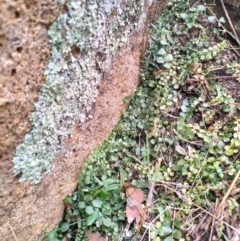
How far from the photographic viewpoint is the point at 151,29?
5.47ft

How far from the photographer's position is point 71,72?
4.08 ft

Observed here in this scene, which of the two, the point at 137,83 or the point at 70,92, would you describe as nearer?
the point at 70,92

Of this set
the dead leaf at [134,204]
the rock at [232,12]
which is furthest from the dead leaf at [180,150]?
the rock at [232,12]

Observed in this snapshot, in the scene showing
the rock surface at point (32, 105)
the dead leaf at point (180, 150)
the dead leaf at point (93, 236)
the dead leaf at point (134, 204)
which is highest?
the rock surface at point (32, 105)

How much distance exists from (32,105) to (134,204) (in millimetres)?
530

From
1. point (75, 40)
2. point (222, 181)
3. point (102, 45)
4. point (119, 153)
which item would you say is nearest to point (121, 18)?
point (102, 45)

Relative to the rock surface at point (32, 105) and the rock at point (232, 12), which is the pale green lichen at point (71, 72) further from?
the rock at point (232, 12)

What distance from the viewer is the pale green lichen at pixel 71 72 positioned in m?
1.16

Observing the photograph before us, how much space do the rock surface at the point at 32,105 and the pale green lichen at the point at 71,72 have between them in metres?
0.03

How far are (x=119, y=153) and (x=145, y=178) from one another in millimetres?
129

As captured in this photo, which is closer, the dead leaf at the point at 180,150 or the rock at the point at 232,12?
the dead leaf at the point at 180,150

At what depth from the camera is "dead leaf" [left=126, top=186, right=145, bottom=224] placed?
1459 mm

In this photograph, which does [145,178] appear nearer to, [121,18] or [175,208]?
[175,208]

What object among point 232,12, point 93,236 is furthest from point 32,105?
point 232,12
